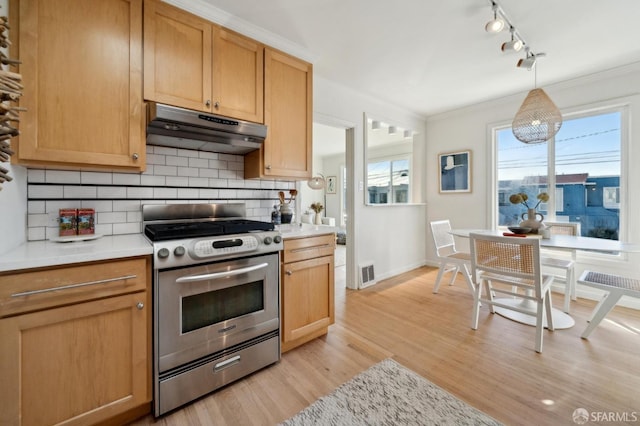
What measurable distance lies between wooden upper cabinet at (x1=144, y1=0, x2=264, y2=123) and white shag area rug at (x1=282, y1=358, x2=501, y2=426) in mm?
1955

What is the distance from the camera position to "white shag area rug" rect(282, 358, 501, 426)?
142 centimetres

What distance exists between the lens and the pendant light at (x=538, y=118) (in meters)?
2.35

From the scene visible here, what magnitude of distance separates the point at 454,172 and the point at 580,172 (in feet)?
4.67

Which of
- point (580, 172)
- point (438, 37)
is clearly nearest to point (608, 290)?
point (580, 172)

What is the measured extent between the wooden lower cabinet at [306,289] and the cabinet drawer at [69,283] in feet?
2.97

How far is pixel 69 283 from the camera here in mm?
1188

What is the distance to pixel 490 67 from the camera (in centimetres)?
283

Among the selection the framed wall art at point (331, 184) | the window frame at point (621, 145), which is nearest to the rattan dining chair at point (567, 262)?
the window frame at point (621, 145)

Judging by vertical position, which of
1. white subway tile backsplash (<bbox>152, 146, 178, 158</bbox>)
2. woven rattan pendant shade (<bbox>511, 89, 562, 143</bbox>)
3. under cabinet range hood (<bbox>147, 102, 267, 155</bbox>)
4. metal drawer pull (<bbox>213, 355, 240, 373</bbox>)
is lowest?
metal drawer pull (<bbox>213, 355, 240, 373</bbox>)

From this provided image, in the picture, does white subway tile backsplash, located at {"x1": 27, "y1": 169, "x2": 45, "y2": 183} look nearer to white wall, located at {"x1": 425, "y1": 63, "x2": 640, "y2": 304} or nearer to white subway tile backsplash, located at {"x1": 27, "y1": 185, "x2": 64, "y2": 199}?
white subway tile backsplash, located at {"x1": 27, "y1": 185, "x2": 64, "y2": 199}

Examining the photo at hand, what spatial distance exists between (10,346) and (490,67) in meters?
4.04

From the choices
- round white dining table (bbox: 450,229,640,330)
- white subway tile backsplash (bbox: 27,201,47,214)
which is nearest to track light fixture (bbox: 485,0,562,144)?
round white dining table (bbox: 450,229,640,330)

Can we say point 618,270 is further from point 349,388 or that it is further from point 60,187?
point 60,187

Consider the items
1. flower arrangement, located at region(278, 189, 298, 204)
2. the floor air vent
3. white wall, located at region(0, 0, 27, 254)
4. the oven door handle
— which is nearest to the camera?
white wall, located at region(0, 0, 27, 254)
